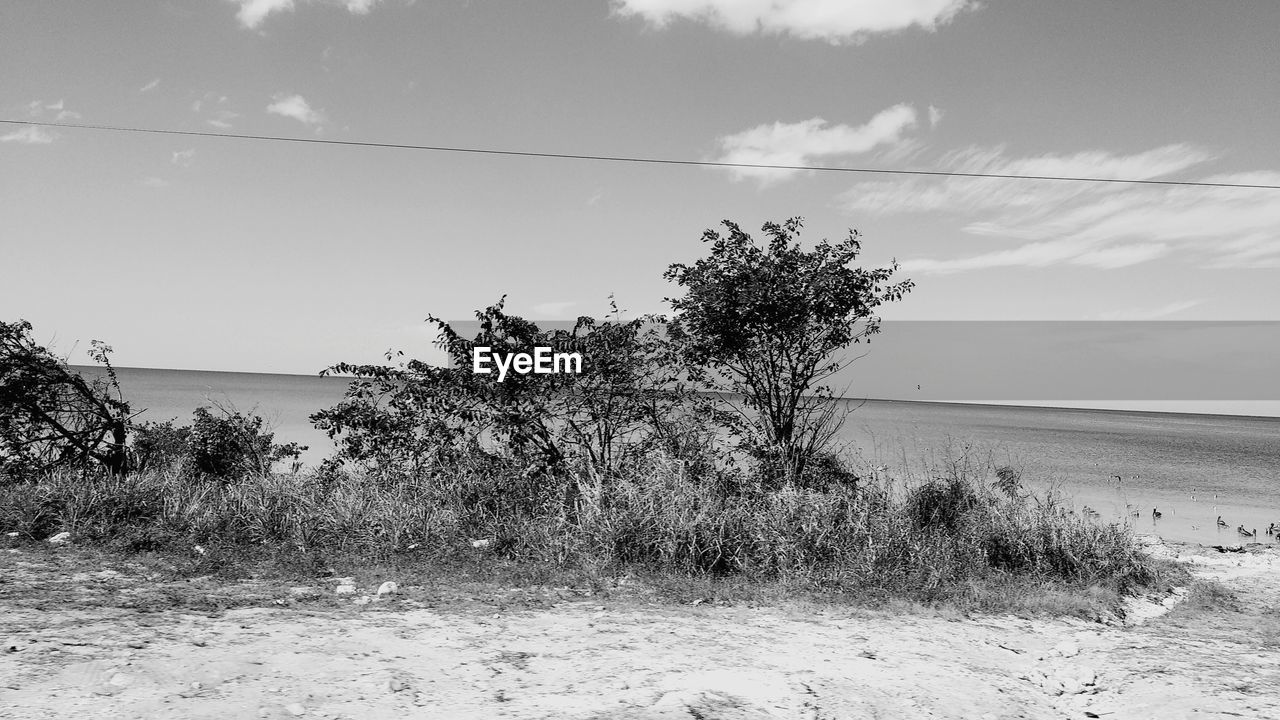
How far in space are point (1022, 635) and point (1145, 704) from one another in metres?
1.28

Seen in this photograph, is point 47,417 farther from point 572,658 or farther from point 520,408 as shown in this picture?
point 572,658

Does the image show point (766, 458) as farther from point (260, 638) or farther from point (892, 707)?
point (260, 638)

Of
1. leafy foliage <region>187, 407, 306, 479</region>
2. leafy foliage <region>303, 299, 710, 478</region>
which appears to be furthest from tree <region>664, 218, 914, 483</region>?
leafy foliage <region>187, 407, 306, 479</region>

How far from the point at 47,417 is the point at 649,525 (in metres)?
8.18

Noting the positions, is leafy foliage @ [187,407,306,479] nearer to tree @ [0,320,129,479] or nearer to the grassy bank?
tree @ [0,320,129,479]

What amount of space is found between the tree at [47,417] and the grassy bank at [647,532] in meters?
1.90

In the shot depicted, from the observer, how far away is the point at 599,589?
6059 mm

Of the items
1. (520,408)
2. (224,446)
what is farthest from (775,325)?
A: (224,446)

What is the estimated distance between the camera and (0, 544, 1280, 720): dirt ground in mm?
3652

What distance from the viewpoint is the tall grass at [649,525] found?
660cm

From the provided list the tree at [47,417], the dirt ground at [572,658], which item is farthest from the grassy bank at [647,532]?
the tree at [47,417]

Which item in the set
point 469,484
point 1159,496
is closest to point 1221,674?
point 469,484

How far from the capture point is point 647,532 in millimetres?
6801

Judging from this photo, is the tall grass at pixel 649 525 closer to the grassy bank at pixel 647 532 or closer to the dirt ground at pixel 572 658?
the grassy bank at pixel 647 532
